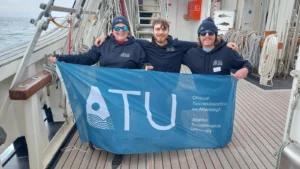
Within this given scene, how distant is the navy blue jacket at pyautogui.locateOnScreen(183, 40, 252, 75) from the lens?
209 cm

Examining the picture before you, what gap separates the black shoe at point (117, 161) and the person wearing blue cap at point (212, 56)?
3.42 ft

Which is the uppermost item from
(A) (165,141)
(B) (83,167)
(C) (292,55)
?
(C) (292,55)

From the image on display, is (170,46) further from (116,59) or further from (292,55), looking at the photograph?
(292,55)

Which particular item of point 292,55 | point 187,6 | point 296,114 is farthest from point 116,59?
point 187,6

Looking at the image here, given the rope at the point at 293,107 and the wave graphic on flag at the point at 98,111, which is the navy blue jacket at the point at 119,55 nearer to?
the wave graphic on flag at the point at 98,111

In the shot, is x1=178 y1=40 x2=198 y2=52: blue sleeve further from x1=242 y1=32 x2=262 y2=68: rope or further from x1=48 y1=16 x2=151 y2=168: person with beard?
x1=242 y1=32 x2=262 y2=68: rope

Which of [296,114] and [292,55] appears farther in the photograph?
[292,55]

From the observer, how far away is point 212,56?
6.88 feet

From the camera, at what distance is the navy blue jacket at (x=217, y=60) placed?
209 centimetres

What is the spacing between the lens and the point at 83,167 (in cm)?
206

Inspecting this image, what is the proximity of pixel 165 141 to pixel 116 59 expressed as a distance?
0.85 metres

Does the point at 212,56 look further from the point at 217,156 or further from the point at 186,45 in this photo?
the point at 217,156

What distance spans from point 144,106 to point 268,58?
11.5ft

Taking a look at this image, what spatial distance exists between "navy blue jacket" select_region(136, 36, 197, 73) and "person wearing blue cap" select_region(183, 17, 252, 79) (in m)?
0.12
